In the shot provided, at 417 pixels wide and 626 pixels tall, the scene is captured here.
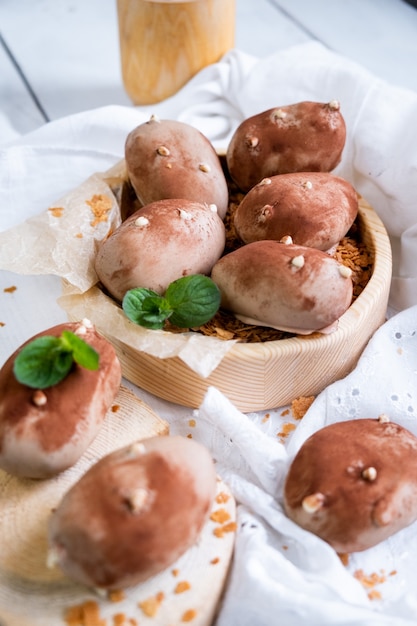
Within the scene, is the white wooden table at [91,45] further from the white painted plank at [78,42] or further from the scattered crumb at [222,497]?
the scattered crumb at [222,497]

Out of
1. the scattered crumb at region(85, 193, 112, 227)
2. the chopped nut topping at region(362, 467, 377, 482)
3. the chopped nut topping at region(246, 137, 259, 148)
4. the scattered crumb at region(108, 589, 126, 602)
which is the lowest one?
the scattered crumb at region(108, 589, 126, 602)

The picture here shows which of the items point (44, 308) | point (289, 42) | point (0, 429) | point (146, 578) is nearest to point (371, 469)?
point (146, 578)

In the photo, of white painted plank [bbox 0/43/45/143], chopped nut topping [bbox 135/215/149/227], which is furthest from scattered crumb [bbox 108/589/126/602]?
white painted plank [bbox 0/43/45/143]

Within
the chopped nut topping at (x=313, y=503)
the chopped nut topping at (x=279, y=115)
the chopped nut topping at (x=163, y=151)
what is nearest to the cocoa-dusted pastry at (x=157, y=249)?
the chopped nut topping at (x=163, y=151)

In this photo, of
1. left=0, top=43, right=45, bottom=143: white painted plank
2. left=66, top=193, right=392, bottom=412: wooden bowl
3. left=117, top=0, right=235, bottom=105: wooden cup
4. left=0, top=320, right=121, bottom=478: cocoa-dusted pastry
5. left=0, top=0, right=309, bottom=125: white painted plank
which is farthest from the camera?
left=0, top=0, right=309, bottom=125: white painted plank

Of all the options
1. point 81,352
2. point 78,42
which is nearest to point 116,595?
point 81,352

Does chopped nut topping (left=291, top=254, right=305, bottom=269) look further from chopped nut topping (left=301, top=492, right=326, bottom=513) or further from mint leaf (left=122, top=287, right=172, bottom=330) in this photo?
chopped nut topping (left=301, top=492, right=326, bottom=513)

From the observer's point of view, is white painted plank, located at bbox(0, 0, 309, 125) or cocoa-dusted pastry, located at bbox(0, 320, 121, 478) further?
white painted plank, located at bbox(0, 0, 309, 125)
